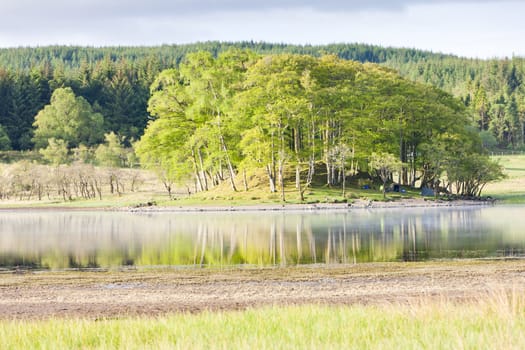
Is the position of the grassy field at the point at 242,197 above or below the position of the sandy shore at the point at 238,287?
below

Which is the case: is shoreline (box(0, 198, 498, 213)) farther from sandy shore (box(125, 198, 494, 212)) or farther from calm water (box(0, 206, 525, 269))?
calm water (box(0, 206, 525, 269))

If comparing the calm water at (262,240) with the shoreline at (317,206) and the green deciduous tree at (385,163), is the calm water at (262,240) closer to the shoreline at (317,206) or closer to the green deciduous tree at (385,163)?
the shoreline at (317,206)

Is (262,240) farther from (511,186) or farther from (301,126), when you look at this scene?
(511,186)

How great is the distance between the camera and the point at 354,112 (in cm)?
8425

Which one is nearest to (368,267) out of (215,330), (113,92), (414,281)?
(414,281)

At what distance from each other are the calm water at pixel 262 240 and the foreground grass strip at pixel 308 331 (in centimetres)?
1968

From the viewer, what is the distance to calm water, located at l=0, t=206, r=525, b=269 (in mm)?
32688

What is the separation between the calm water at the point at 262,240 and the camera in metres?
32.7

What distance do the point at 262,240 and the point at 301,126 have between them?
1767 inches

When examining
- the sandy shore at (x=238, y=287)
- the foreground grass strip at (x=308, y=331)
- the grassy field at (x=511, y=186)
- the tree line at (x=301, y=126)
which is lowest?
the grassy field at (x=511, y=186)

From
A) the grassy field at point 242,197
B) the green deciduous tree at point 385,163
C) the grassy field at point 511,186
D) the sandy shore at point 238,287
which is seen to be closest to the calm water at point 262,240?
the sandy shore at point 238,287

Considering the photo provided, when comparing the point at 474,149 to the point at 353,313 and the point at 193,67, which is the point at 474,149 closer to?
the point at 193,67

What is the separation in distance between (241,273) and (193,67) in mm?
61416

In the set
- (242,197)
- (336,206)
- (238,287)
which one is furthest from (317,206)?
(238,287)
